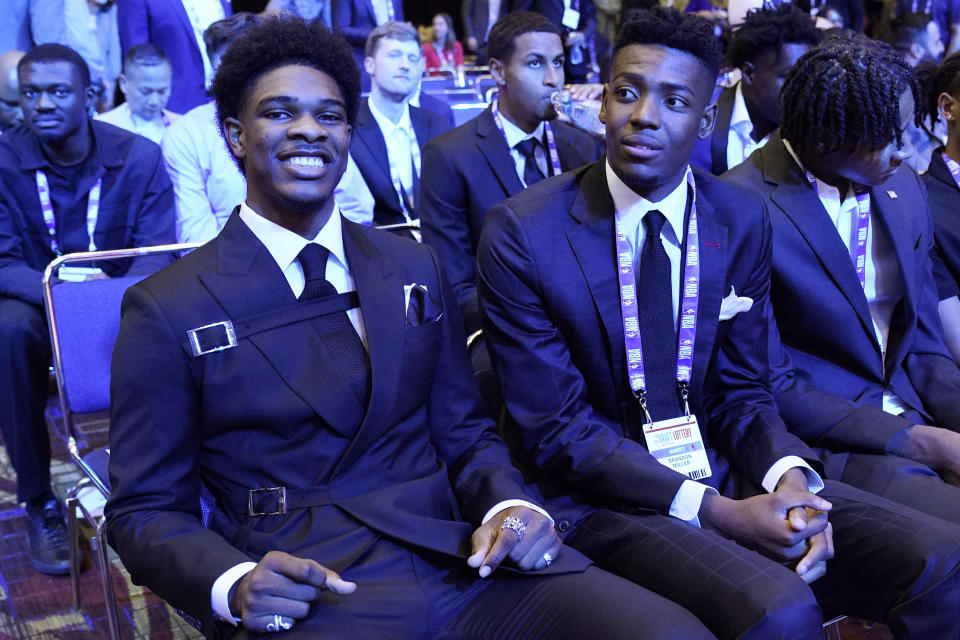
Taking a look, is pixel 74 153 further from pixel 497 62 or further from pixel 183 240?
pixel 497 62

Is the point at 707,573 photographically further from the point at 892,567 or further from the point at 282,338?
the point at 282,338

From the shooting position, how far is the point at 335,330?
193 cm

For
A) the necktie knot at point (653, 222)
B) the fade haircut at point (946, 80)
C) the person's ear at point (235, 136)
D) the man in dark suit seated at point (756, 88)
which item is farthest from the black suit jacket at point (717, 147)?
the person's ear at point (235, 136)

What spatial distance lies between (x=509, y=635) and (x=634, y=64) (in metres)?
1.31

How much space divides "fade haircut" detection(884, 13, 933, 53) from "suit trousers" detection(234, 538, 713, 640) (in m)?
6.31

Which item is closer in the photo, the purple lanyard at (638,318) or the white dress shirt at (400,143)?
the purple lanyard at (638,318)

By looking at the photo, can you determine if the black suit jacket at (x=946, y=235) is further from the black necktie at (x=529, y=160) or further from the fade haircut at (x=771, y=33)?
the black necktie at (x=529, y=160)

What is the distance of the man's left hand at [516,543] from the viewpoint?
5.89 ft

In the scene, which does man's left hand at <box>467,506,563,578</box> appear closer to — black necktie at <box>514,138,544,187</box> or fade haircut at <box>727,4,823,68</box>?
black necktie at <box>514,138,544,187</box>

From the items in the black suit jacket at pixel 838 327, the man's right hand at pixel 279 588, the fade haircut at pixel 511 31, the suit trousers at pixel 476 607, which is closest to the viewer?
the man's right hand at pixel 279 588

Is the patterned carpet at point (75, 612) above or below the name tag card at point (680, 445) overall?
below

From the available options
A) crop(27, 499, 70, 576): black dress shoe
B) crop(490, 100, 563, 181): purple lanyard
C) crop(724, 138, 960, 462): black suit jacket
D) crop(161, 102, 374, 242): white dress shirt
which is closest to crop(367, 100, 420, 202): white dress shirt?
crop(161, 102, 374, 242): white dress shirt

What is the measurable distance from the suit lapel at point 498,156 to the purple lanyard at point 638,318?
64.6 inches

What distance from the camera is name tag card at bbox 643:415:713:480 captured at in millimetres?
2209
